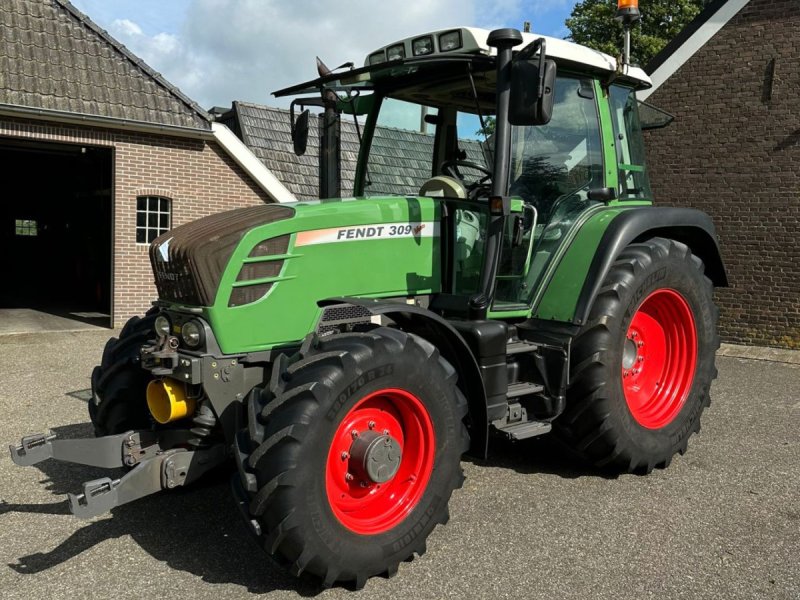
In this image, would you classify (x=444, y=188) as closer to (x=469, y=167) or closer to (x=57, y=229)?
(x=469, y=167)

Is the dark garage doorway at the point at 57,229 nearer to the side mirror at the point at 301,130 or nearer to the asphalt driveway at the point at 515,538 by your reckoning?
the side mirror at the point at 301,130

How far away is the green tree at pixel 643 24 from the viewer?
73.6 ft

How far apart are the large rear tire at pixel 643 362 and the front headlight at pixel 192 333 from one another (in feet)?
7.03

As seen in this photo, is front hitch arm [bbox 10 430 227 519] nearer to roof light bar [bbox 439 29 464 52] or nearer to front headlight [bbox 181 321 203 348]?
front headlight [bbox 181 321 203 348]

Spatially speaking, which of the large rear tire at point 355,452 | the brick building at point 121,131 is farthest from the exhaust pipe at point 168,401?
the brick building at point 121,131

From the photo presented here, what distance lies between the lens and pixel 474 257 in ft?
14.0

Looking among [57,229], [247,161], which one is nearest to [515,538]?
[247,161]

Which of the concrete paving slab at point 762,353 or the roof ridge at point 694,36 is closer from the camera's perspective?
the concrete paving slab at point 762,353

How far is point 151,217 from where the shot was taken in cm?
1170

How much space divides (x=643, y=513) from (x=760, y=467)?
52.1 inches

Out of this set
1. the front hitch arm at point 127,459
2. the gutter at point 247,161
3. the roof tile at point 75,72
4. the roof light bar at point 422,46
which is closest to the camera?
the front hitch arm at point 127,459

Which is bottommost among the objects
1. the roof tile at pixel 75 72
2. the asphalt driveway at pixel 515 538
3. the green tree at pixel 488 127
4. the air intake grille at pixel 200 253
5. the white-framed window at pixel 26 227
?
the asphalt driveway at pixel 515 538

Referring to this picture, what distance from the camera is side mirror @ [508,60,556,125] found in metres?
3.42

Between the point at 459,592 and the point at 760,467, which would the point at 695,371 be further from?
→ the point at 459,592
